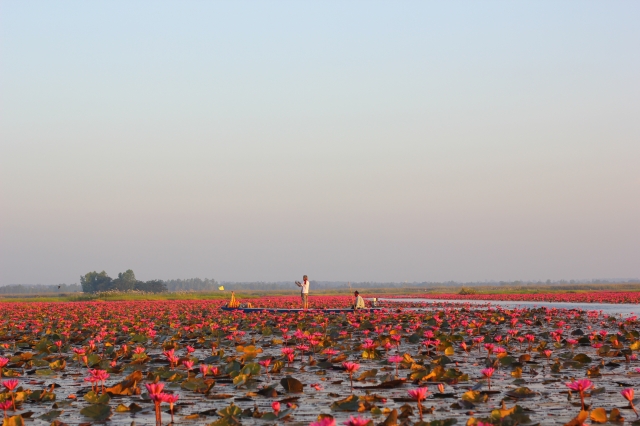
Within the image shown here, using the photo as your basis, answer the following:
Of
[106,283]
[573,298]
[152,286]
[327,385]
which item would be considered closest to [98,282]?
[106,283]

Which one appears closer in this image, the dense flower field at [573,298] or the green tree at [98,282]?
the dense flower field at [573,298]

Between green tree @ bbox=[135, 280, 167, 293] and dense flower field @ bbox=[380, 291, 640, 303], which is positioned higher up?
green tree @ bbox=[135, 280, 167, 293]

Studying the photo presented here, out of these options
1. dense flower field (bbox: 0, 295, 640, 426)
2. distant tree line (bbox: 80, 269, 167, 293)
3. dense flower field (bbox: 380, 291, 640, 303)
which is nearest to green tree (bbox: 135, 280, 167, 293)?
distant tree line (bbox: 80, 269, 167, 293)

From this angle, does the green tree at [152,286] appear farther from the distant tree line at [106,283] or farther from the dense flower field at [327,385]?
the dense flower field at [327,385]

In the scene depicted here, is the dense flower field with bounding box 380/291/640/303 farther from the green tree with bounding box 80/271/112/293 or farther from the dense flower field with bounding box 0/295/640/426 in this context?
the green tree with bounding box 80/271/112/293

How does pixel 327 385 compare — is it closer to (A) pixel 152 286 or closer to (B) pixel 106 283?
(A) pixel 152 286

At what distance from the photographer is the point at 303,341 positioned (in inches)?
694

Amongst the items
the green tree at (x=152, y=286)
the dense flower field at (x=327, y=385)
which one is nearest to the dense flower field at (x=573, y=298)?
the dense flower field at (x=327, y=385)

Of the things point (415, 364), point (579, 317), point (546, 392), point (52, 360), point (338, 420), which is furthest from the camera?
point (579, 317)

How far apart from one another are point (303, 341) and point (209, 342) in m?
2.50

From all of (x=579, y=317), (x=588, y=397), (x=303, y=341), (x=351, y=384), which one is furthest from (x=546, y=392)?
(x=579, y=317)

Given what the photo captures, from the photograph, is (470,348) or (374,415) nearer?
(374,415)

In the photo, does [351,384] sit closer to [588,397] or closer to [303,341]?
[588,397]

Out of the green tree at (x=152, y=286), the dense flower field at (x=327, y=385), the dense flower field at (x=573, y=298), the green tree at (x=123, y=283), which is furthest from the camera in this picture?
the green tree at (x=123, y=283)
